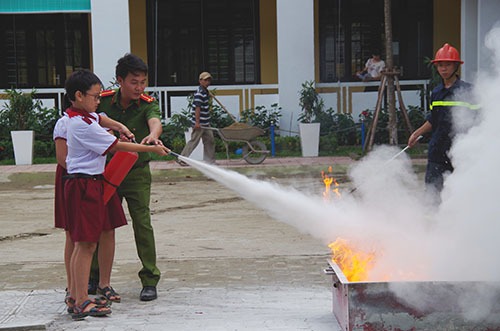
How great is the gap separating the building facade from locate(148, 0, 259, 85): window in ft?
0.08

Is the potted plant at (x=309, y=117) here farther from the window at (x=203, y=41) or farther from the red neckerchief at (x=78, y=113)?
the red neckerchief at (x=78, y=113)

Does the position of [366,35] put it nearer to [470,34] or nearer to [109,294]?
[470,34]

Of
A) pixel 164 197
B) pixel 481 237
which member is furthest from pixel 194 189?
pixel 481 237

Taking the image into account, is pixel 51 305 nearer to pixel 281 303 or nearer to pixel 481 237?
pixel 281 303

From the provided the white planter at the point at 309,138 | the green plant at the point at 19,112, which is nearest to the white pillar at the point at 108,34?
the green plant at the point at 19,112

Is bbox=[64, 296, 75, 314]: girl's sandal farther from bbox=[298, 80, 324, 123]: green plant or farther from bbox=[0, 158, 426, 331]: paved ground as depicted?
bbox=[298, 80, 324, 123]: green plant

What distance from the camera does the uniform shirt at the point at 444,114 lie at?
7004mm

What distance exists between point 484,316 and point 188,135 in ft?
43.0

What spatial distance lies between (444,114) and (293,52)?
11784 mm

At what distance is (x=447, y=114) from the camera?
706 cm

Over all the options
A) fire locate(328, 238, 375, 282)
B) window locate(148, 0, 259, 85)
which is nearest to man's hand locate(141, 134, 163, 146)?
fire locate(328, 238, 375, 282)

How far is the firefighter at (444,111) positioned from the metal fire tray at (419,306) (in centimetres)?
230

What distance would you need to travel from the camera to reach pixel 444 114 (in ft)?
23.3

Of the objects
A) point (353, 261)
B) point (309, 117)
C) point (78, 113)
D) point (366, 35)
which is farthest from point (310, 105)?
point (353, 261)
